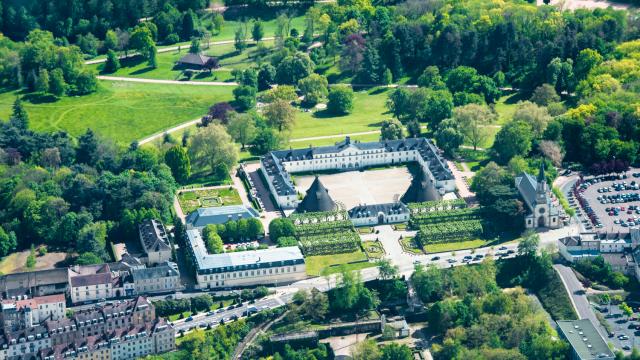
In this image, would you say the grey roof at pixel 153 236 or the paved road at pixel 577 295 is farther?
the grey roof at pixel 153 236

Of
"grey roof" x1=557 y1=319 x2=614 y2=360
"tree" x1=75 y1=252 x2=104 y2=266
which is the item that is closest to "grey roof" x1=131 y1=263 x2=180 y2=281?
"tree" x1=75 y1=252 x2=104 y2=266

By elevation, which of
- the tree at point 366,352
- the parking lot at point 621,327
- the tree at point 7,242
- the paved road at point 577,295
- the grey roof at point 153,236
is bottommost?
the parking lot at point 621,327

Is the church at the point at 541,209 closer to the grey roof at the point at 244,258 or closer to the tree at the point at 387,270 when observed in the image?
the tree at the point at 387,270

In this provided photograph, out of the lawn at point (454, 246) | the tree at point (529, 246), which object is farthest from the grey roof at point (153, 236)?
the tree at point (529, 246)

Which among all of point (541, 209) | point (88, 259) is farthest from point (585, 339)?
point (88, 259)

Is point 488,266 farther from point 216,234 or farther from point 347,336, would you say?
point 216,234

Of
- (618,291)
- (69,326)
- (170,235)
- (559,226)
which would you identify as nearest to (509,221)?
(559,226)
